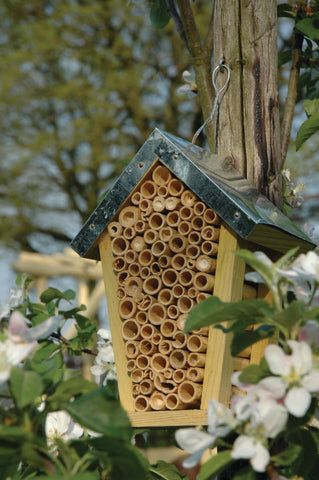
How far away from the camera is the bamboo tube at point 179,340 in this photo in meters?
1.17

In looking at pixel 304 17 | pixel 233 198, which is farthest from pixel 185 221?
pixel 304 17

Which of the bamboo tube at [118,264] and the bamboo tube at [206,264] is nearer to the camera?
the bamboo tube at [206,264]

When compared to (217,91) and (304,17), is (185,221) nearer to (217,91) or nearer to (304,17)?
(217,91)

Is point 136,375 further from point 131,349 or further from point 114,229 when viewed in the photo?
point 114,229

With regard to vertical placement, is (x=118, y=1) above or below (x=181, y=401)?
above

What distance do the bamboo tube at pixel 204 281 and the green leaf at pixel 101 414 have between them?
393 mm

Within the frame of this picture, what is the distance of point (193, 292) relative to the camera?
116 centimetres

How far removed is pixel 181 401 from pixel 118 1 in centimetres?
836

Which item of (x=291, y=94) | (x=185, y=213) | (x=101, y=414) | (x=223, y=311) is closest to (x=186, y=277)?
(x=185, y=213)

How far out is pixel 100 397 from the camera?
0.80 m

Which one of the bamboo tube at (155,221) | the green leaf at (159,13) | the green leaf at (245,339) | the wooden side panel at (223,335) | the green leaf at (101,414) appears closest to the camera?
the green leaf at (101,414)

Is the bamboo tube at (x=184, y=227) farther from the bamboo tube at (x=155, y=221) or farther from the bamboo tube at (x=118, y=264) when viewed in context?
the bamboo tube at (x=118, y=264)

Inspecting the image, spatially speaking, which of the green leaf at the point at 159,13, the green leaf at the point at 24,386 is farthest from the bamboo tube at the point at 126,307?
the green leaf at the point at 159,13

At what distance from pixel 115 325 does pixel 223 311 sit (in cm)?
52
